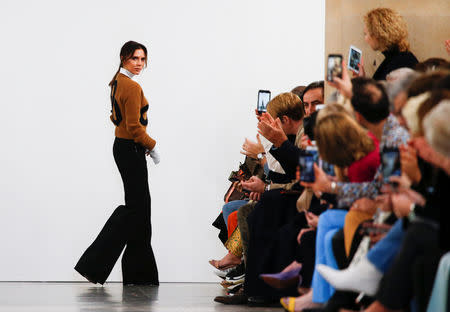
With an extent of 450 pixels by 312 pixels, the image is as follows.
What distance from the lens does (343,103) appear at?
9.53 feet

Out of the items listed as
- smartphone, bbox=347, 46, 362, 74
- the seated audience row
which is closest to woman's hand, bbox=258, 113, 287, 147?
the seated audience row

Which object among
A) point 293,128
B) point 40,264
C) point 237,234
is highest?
point 293,128

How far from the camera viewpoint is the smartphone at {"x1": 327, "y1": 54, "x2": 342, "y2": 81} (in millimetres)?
2873

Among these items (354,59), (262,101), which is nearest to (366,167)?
(354,59)

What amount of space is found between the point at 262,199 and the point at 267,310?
0.53m

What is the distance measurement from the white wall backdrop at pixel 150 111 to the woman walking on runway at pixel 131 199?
2.59 feet

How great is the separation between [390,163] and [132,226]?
10.7 feet

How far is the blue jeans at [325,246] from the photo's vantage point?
8.55 ft

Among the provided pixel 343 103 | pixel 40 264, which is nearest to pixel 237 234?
pixel 343 103

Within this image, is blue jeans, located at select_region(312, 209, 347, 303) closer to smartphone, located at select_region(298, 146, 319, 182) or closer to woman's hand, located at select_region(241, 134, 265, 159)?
smartphone, located at select_region(298, 146, 319, 182)

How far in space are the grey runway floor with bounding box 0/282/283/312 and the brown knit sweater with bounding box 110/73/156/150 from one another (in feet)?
3.24

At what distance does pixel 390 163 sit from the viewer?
2246 mm

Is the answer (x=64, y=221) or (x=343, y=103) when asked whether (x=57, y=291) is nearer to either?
(x=64, y=221)

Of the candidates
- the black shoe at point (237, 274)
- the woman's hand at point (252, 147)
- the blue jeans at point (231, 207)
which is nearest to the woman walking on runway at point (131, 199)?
the blue jeans at point (231, 207)
